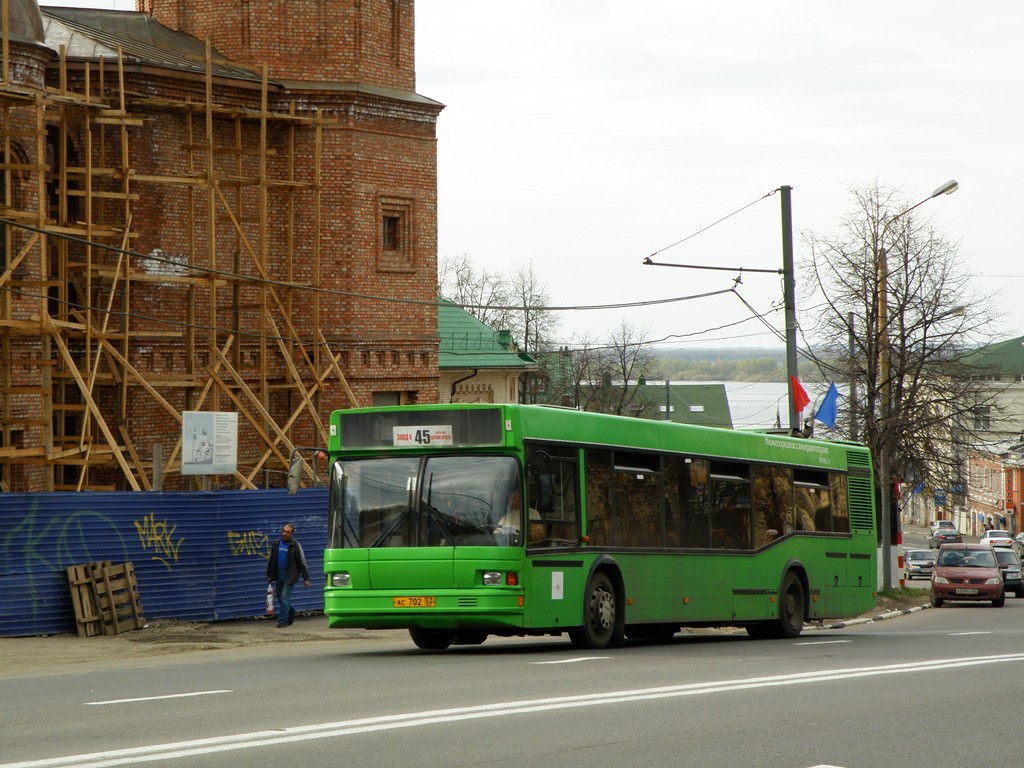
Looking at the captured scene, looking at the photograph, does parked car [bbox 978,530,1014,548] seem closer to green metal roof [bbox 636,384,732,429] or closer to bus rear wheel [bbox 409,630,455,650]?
green metal roof [bbox 636,384,732,429]

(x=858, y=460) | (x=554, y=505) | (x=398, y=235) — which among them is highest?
(x=398, y=235)

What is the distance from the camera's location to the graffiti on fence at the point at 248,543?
22047 mm

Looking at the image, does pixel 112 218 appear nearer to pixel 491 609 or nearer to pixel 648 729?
pixel 491 609

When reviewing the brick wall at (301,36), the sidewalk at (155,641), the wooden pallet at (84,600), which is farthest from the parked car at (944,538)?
the wooden pallet at (84,600)

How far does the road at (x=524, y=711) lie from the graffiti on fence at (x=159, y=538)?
5.28 metres

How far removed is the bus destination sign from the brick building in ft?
38.2

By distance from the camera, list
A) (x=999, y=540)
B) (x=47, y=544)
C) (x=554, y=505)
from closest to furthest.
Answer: (x=554, y=505) < (x=47, y=544) < (x=999, y=540)

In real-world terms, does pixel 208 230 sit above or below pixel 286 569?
above

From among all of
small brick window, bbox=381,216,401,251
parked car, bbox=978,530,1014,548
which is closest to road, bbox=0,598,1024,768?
small brick window, bbox=381,216,401,251

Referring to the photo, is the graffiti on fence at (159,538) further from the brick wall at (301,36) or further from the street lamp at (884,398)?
the street lamp at (884,398)

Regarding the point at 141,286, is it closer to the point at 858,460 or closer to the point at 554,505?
the point at 858,460

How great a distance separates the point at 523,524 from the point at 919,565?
161ft

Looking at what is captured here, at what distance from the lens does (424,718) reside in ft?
31.0

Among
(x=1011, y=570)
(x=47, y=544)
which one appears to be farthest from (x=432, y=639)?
(x=1011, y=570)
